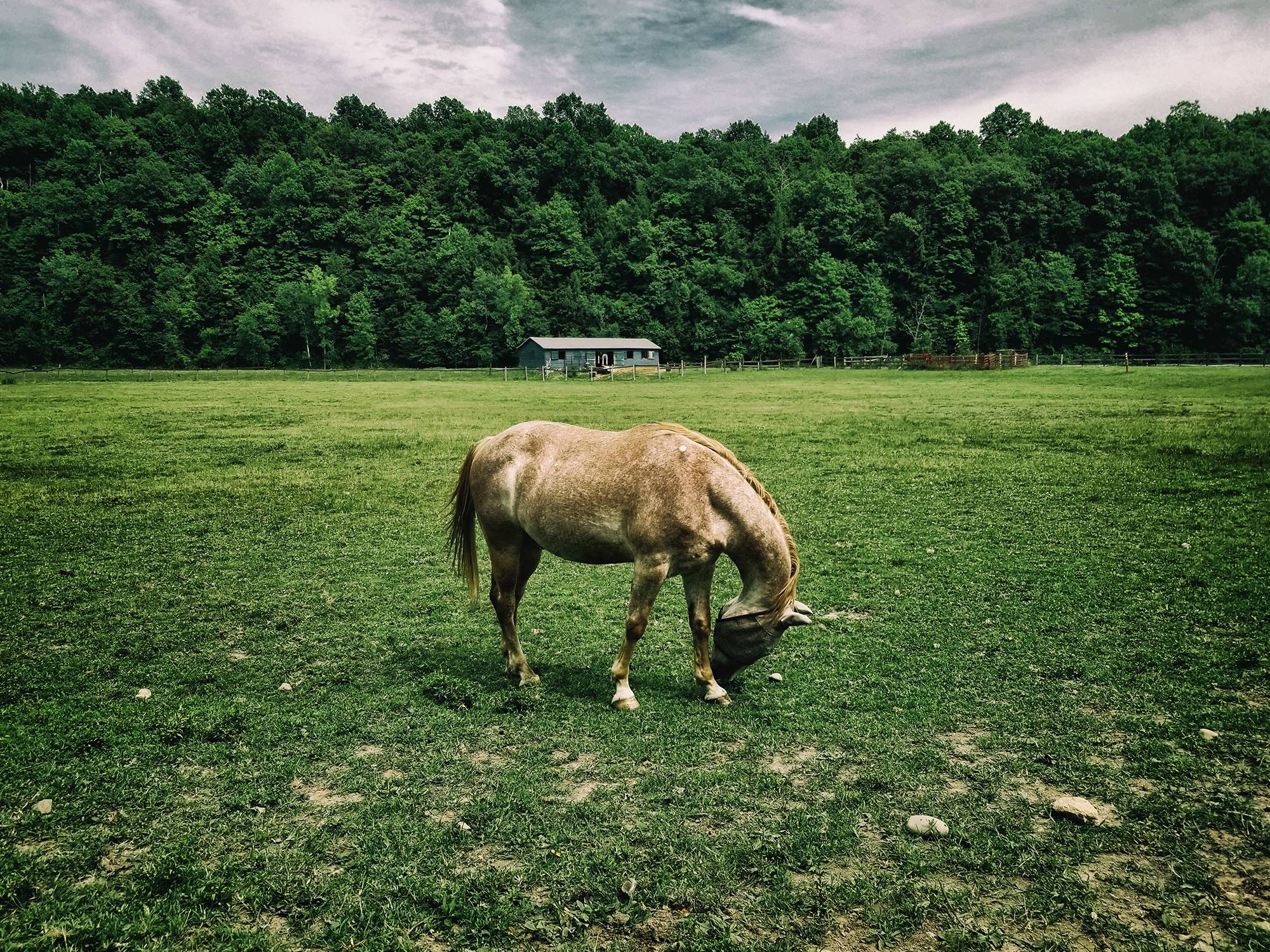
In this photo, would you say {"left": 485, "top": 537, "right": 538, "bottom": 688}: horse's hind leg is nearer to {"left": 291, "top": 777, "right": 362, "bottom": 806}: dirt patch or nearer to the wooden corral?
{"left": 291, "top": 777, "right": 362, "bottom": 806}: dirt patch

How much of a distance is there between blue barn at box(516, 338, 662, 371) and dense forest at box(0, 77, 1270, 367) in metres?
9.78

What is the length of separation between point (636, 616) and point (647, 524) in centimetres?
81

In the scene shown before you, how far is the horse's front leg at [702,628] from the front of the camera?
6.00 m

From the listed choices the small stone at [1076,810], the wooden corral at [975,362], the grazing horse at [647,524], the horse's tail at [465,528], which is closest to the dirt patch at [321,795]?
the grazing horse at [647,524]

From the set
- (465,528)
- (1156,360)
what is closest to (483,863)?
(465,528)

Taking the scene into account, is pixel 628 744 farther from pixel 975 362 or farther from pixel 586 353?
pixel 586 353

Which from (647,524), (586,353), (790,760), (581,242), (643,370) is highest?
(581,242)

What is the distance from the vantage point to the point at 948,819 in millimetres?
4273

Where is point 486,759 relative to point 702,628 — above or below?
below

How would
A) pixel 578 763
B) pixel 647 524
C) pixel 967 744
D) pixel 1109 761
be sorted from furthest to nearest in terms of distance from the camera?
pixel 647 524 → pixel 967 744 → pixel 578 763 → pixel 1109 761

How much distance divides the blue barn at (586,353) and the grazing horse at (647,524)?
237 ft

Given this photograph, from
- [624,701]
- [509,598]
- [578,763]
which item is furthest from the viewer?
[509,598]

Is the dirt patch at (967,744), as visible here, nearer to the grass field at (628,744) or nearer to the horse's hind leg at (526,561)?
the grass field at (628,744)

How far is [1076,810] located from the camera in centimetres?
423
